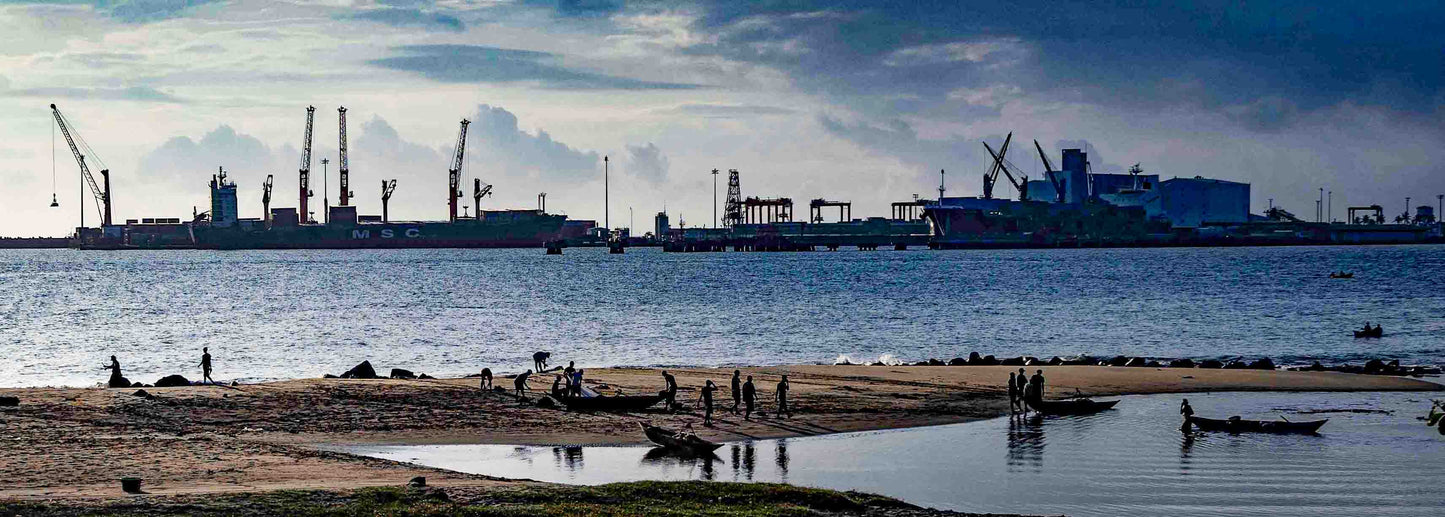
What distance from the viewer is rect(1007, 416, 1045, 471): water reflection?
85.3 ft

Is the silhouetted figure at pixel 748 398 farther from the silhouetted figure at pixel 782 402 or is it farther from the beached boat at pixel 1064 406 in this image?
the beached boat at pixel 1064 406

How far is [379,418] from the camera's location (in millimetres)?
31031

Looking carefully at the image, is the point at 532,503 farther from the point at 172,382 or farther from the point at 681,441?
the point at 172,382

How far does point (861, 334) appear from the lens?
6612cm

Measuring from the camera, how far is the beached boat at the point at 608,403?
32500 mm

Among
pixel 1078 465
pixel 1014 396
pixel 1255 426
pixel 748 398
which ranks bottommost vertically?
pixel 1078 465

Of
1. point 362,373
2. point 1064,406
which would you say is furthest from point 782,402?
point 362,373

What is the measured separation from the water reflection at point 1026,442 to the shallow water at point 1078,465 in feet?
0.14

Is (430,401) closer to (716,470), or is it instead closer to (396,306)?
(716,470)

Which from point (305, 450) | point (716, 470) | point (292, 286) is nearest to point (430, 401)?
point (305, 450)

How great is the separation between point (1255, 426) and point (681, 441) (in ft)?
41.4

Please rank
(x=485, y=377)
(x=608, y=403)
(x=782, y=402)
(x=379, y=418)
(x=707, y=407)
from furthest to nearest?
(x=485, y=377) → (x=608, y=403) → (x=782, y=402) → (x=707, y=407) → (x=379, y=418)

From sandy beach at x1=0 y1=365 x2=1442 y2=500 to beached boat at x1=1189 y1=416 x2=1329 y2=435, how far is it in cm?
538

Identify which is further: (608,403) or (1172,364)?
(1172,364)
